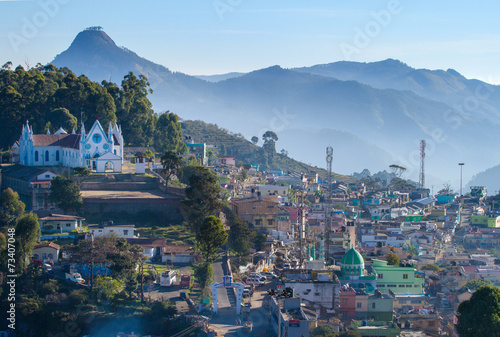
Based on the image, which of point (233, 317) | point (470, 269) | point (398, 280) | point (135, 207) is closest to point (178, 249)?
point (135, 207)

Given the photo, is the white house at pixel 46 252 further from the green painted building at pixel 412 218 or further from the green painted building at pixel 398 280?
the green painted building at pixel 412 218

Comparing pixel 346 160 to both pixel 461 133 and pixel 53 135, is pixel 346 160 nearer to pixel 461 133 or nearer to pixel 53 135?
pixel 461 133

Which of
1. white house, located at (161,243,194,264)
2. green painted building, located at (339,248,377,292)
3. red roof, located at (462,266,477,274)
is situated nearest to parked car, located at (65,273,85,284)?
white house, located at (161,243,194,264)

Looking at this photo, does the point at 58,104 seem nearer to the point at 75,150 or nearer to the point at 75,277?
the point at 75,150

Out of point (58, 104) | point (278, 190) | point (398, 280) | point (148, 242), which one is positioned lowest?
point (398, 280)

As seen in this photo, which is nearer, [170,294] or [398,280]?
[170,294]

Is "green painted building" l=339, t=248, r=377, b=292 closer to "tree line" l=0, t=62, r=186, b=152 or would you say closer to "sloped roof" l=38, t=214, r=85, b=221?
"sloped roof" l=38, t=214, r=85, b=221
